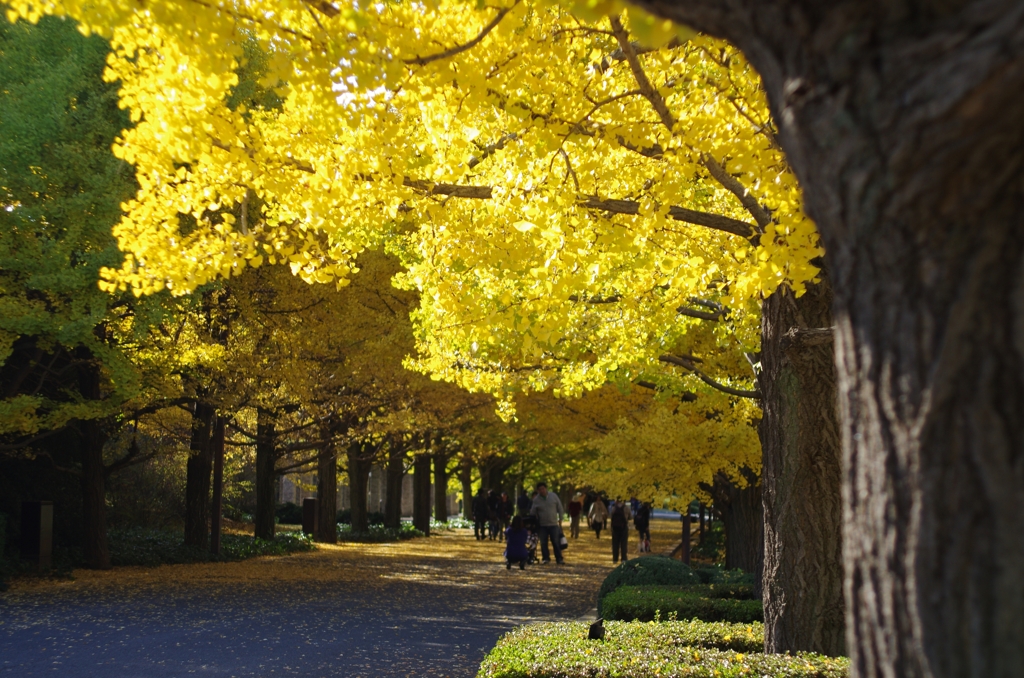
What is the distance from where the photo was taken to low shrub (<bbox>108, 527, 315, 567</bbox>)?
18828mm

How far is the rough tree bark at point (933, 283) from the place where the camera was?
2.08 m

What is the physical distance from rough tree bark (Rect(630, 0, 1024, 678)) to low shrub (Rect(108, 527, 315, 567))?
18.6 m

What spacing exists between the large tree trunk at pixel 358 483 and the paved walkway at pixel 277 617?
31.7 feet

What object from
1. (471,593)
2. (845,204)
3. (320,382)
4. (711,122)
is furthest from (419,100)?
(320,382)

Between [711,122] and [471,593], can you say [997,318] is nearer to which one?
[711,122]

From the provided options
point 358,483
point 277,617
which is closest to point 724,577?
point 277,617

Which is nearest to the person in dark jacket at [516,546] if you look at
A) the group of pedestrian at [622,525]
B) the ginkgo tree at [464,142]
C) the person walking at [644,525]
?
the group of pedestrian at [622,525]

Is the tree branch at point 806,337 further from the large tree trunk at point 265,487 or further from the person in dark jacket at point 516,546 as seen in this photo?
the large tree trunk at point 265,487

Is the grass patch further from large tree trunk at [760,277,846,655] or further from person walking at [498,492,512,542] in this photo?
Answer: large tree trunk at [760,277,846,655]

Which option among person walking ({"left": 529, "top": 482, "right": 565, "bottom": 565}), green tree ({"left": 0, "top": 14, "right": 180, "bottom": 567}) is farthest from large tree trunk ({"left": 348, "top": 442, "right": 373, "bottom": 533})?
green tree ({"left": 0, "top": 14, "right": 180, "bottom": 567})

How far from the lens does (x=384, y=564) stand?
21.4m

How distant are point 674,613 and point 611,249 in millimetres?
3487

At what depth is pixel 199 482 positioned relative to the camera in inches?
829

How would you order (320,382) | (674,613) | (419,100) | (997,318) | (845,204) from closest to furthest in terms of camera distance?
(997,318) → (845,204) → (419,100) → (674,613) → (320,382)
